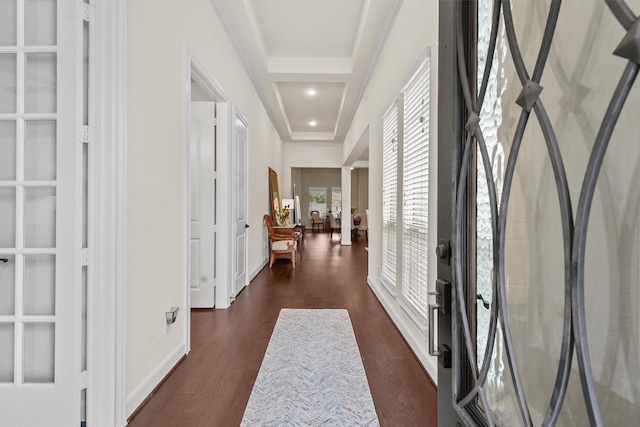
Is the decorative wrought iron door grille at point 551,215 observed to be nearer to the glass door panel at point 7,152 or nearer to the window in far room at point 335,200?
the glass door panel at point 7,152

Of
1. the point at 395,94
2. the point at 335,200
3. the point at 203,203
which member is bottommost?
the point at 203,203

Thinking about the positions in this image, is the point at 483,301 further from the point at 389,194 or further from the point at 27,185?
the point at 389,194

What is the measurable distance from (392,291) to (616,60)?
3.01 meters

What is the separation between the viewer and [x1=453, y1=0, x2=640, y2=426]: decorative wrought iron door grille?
46 centimetres

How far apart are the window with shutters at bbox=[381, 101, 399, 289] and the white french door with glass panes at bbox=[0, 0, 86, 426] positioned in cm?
258

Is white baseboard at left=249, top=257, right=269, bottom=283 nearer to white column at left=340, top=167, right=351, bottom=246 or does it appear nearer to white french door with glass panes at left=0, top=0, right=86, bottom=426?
white french door with glass panes at left=0, top=0, right=86, bottom=426

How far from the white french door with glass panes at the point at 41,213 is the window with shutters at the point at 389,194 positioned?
101 inches

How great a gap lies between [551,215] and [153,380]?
7.59ft

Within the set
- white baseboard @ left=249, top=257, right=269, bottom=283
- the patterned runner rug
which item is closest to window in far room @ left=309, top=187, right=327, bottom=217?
white baseboard @ left=249, top=257, right=269, bottom=283

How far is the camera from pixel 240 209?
441cm

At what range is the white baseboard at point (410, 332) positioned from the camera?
2121 mm

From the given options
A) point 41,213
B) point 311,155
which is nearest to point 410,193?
point 41,213

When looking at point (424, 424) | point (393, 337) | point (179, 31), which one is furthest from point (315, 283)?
point (179, 31)

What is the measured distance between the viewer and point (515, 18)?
630 mm
